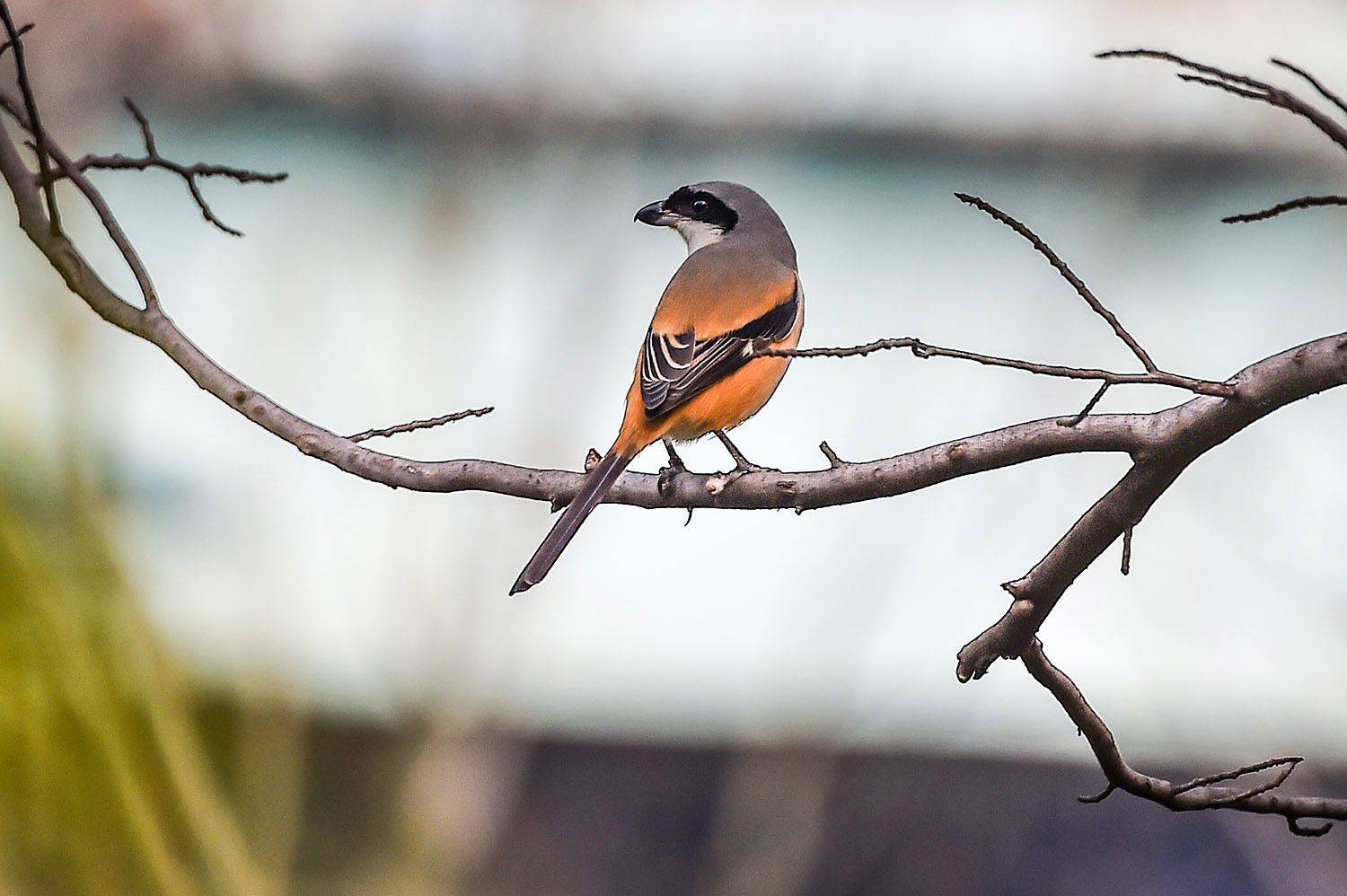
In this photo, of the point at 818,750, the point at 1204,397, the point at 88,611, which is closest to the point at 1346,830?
the point at 818,750

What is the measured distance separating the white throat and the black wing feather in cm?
45

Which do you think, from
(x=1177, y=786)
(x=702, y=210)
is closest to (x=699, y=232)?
(x=702, y=210)

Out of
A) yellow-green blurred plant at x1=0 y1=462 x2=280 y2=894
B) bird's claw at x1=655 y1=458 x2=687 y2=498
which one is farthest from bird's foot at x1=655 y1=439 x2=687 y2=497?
yellow-green blurred plant at x1=0 y1=462 x2=280 y2=894

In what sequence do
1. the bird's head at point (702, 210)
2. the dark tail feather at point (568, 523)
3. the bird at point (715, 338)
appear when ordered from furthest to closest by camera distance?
the bird's head at point (702, 210), the bird at point (715, 338), the dark tail feather at point (568, 523)

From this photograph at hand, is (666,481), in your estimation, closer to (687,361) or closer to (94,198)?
(687,361)

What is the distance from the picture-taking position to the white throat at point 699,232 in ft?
8.85

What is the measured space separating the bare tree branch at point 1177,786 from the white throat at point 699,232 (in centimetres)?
163

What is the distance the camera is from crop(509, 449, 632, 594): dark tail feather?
1.62 m

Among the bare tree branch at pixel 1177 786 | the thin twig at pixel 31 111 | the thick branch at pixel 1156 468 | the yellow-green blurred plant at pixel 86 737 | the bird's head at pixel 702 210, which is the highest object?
the thin twig at pixel 31 111

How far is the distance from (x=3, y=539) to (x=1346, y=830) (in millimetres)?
4582

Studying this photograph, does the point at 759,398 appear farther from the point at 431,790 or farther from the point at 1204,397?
the point at 431,790

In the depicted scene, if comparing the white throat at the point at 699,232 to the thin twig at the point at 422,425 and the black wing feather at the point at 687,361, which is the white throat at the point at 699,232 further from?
the thin twig at the point at 422,425

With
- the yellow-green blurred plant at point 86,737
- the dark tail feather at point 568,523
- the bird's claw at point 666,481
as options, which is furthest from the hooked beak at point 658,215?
the yellow-green blurred plant at point 86,737

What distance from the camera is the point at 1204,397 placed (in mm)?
1132
